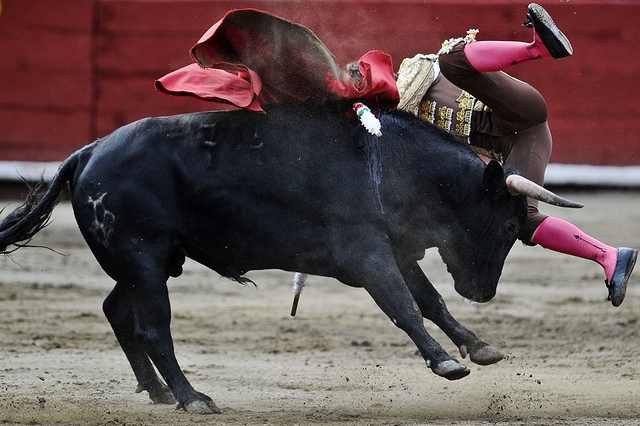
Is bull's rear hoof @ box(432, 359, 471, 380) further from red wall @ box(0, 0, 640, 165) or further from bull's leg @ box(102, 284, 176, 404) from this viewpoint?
red wall @ box(0, 0, 640, 165)

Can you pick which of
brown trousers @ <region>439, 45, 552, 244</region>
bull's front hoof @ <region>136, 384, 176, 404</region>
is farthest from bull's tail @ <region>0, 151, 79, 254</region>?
brown trousers @ <region>439, 45, 552, 244</region>

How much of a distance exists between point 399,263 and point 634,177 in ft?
17.7

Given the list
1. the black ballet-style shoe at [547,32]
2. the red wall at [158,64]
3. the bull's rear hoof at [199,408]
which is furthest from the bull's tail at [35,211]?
the red wall at [158,64]

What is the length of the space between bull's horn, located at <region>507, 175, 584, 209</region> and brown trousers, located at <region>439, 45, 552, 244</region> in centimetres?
27

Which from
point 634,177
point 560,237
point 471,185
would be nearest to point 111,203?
point 471,185

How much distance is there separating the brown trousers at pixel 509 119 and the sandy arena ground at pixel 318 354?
0.63 m

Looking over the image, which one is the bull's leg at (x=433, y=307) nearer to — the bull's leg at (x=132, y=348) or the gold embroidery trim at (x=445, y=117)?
the gold embroidery trim at (x=445, y=117)

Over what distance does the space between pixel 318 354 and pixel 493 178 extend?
137 centimetres

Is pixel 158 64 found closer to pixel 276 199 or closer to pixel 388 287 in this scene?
pixel 276 199

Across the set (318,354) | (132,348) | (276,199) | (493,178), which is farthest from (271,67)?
(318,354)

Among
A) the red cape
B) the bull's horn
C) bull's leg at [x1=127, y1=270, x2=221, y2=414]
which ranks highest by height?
the red cape

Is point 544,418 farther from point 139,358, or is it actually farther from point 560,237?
point 139,358

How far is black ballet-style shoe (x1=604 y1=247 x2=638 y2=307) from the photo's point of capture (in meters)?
3.39

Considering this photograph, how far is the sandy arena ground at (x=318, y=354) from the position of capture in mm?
3436
